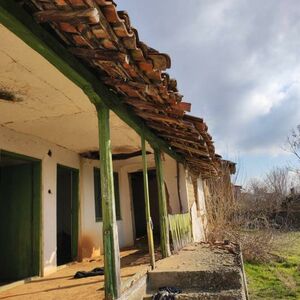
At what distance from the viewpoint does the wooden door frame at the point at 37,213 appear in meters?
6.29

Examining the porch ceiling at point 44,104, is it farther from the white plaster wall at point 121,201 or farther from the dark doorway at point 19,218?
the white plaster wall at point 121,201

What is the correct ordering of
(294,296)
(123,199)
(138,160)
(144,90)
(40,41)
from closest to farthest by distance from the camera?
(40,41) < (144,90) < (294,296) < (138,160) < (123,199)

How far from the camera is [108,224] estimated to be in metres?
4.19

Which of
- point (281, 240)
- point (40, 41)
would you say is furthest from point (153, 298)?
point (281, 240)

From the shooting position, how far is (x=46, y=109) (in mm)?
5098

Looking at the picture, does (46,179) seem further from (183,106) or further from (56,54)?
(56,54)

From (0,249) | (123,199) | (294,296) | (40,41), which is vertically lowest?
(294,296)

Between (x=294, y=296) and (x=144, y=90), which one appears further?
(x=294, y=296)

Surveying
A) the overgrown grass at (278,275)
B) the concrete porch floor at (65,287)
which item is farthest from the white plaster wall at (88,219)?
the overgrown grass at (278,275)

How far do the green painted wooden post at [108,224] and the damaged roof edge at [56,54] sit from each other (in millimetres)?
262

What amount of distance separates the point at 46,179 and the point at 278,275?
7.17 meters

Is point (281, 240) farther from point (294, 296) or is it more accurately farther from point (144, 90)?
point (144, 90)

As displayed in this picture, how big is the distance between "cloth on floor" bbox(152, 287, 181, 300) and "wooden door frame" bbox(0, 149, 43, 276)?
2.31 m

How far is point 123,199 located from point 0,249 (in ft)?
15.7
